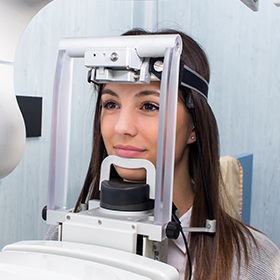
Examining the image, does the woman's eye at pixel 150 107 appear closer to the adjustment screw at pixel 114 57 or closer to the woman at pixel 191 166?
the woman at pixel 191 166

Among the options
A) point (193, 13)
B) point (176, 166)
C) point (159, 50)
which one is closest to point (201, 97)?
point (176, 166)

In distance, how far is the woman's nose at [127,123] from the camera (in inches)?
32.0

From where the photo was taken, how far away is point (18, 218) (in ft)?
5.65

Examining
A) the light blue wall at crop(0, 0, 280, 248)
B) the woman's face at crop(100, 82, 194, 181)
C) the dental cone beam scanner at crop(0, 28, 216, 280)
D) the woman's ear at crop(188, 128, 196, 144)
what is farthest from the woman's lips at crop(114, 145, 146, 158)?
the light blue wall at crop(0, 0, 280, 248)

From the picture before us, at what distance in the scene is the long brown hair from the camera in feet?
3.11

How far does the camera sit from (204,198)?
1.03m

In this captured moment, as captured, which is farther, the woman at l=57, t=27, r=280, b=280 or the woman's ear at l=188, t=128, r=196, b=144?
the woman's ear at l=188, t=128, r=196, b=144

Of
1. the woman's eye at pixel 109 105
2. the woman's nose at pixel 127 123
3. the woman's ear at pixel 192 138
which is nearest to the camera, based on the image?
the woman's nose at pixel 127 123

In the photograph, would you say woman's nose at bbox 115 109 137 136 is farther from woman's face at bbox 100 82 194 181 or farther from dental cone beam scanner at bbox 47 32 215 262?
dental cone beam scanner at bbox 47 32 215 262

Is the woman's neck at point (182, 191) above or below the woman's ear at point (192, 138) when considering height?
below

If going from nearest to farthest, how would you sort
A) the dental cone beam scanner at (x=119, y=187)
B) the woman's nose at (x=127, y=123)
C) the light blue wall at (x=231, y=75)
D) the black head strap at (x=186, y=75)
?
the dental cone beam scanner at (x=119, y=187), the black head strap at (x=186, y=75), the woman's nose at (x=127, y=123), the light blue wall at (x=231, y=75)

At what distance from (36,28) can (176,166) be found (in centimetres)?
90

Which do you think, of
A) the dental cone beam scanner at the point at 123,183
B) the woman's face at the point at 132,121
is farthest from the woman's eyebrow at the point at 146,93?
the dental cone beam scanner at the point at 123,183

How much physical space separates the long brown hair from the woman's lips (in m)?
0.17
